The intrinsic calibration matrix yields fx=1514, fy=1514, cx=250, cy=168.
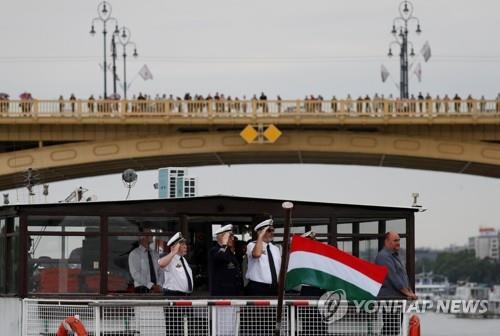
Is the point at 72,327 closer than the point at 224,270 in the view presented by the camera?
Yes

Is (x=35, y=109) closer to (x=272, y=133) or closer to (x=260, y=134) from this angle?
(x=260, y=134)

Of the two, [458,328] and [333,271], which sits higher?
[333,271]

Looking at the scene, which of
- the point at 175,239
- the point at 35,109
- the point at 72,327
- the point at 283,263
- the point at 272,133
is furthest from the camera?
the point at 272,133

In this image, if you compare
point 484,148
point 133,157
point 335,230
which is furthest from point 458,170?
point 335,230

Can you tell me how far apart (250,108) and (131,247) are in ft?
154

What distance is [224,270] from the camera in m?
15.8

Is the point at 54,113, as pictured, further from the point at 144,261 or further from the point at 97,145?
the point at 144,261

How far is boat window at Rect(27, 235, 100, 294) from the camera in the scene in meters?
16.2

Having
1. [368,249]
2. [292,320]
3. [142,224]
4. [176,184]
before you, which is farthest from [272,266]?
[176,184]

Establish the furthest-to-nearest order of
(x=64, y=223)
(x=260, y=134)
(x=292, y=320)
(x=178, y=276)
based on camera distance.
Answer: (x=260, y=134)
(x=64, y=223)
(x=178, y=276)
(x=292, y=320)

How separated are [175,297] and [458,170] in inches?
2190

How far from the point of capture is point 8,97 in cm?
6525

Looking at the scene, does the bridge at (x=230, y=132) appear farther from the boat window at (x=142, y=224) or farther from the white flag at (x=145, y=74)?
the boat window at (x=142, y=224)

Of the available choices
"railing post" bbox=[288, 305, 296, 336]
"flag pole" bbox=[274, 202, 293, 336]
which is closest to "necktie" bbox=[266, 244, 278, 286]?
"railing post" bbox=[288, 305, 296, 336]
